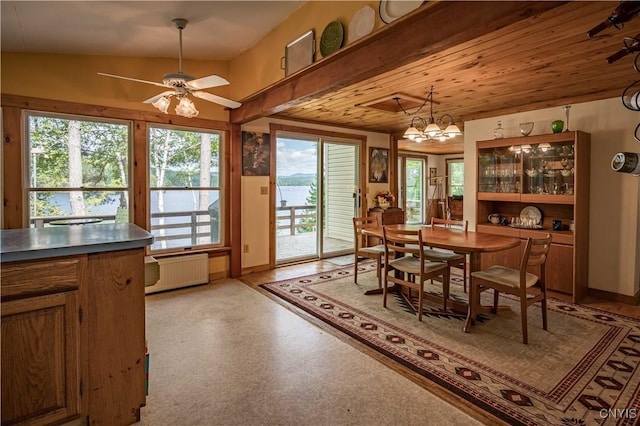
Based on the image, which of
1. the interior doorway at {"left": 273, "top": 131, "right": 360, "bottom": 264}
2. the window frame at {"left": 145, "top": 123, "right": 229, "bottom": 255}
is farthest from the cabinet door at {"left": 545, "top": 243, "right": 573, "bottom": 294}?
the window frame at {"left": 145, "top": 123, "right": 229, "bottom": 255}

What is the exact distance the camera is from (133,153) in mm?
4004

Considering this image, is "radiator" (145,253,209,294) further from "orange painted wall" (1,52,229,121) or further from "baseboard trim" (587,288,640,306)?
"baseboard trim" (587,288,640,306)

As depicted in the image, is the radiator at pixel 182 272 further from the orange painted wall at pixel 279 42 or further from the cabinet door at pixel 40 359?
the cabinet door at pixel 40 359

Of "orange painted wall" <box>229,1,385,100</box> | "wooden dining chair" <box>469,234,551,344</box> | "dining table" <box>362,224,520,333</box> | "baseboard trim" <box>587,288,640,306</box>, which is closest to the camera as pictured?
"orange painted wall" <box>229,1,385,100</box>

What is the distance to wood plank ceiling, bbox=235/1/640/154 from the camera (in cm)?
235

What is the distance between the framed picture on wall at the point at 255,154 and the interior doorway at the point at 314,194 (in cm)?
25

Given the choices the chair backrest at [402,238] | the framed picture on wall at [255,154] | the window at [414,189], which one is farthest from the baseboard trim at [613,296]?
the window at [414,189]

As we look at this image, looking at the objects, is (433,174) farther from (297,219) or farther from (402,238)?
(402,238)

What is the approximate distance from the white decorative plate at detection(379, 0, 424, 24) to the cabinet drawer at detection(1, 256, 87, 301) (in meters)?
2.27

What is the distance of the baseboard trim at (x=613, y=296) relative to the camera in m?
3.72

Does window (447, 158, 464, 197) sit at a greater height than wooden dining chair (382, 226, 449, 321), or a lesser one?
greater

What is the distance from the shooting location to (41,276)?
1.50 meters

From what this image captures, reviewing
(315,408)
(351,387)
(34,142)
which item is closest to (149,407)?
(315,408)

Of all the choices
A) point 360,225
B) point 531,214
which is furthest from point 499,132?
point 360,225
